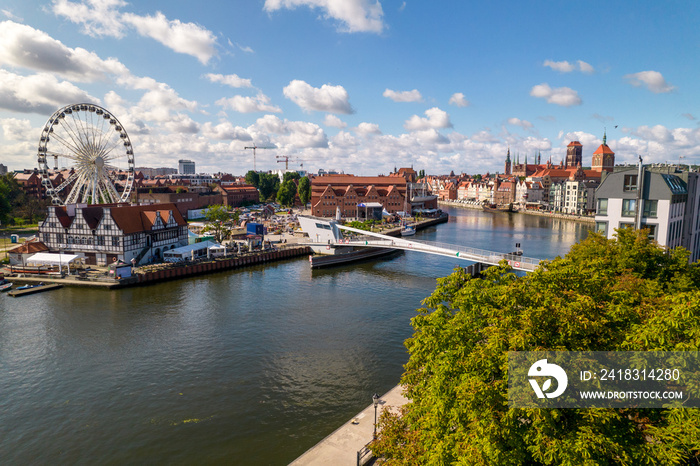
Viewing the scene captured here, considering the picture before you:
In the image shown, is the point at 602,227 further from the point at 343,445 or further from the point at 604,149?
the point at 604,149

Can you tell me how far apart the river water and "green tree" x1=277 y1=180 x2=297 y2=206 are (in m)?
94.7

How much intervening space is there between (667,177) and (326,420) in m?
33.5

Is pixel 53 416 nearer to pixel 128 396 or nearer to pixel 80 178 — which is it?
pixel 128 396

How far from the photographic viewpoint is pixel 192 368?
26656 mm

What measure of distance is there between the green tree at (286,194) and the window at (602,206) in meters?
116

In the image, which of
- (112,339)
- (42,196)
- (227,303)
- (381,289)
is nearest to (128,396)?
(112,339)

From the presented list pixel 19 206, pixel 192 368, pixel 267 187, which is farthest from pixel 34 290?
pixel 267 187

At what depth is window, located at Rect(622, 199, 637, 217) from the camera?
108ft

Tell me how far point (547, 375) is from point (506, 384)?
3.15 feet

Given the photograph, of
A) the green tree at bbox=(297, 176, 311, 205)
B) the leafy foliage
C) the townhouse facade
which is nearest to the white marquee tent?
the townhouse facade

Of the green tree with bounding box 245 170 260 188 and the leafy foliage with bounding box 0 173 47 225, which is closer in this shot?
the leafy foliage with bounding box 0 173 47 225

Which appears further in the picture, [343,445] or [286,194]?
[286,194]

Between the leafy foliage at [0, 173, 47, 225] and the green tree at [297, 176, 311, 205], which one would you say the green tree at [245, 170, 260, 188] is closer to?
the green tree at [297, 176, 311, 205]

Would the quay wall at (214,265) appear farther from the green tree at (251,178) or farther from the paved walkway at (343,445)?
the green tree at (251,178)
